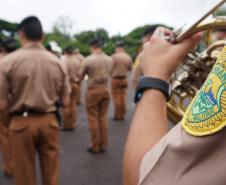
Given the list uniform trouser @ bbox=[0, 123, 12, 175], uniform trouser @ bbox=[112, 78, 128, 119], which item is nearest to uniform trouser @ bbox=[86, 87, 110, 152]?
uniform trouser @ bbox=[0, 123, 12, 175]

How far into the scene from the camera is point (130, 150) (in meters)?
0.78

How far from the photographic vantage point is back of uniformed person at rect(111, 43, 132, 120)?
7328 mm

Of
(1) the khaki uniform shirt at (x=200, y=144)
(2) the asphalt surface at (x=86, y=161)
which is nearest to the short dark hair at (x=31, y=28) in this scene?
(2) the asphalt surface at (x=86, y=161)

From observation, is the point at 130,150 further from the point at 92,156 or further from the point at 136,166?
the point at 92,156

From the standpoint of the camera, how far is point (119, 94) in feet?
25.1

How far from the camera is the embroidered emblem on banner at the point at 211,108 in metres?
0.52

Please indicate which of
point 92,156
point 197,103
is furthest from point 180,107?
point 92,156

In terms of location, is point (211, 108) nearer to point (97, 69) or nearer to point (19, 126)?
point (19, 126)

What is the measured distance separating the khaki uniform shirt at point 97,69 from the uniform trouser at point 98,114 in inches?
4.3

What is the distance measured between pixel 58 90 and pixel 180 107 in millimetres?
2081

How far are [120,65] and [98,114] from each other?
1869 mm

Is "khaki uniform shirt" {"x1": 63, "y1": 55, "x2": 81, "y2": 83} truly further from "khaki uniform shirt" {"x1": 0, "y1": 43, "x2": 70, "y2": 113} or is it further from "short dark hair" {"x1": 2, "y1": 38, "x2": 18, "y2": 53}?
"khaki uniform shirt" {"x1": 0, "y1": 43, "x2": 70, "y2": 113}

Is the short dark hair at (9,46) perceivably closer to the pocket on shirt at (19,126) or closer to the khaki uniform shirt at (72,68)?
the pocket on shirt at (19,126)

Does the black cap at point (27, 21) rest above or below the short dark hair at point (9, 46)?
above
